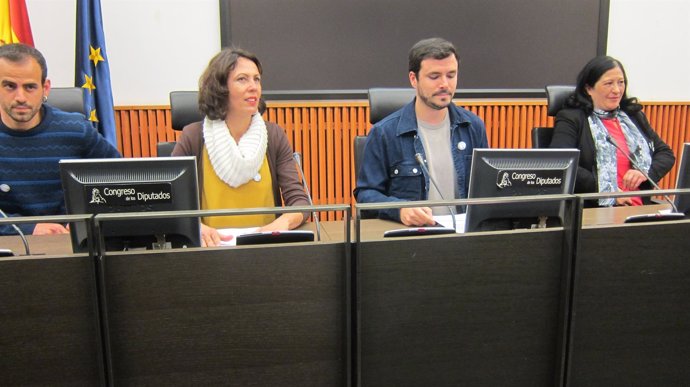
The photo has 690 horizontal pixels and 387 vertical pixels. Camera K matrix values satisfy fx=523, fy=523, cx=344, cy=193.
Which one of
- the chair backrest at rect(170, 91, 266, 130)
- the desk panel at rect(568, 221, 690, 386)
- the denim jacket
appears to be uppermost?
the chair backrest at rect(170, 91, 266, 130)

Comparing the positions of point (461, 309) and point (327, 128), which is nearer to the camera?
point (461, 309)

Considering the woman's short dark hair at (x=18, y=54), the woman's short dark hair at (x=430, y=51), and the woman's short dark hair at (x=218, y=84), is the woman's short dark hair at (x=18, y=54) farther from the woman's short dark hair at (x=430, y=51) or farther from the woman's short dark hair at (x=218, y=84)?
the woman's short dark hair at (x=430, y=51)

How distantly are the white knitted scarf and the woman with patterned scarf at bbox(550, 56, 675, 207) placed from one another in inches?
51.9

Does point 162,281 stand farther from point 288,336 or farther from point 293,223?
point 293,223

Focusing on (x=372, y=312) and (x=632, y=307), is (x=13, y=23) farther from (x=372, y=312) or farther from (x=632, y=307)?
(x=632, y=307)

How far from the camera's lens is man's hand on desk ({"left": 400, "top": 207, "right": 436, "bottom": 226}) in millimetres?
1562

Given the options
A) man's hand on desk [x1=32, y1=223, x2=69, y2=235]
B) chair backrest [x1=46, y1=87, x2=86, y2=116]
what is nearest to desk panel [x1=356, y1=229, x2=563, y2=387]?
man's hand on desk [x1=32, y1=223, x2=69, y2=235]

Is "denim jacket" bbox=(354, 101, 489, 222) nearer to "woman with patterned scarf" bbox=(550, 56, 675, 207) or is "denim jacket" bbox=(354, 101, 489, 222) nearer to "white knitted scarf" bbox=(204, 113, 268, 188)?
"white knitted scarf" bbox=(204, 113, 268, 188)

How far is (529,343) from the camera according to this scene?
1.17m

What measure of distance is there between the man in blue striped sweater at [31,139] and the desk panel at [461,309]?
1.16 meters

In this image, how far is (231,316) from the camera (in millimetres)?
1052

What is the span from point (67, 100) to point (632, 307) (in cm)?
206

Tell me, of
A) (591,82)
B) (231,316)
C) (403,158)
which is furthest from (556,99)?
(231,316)

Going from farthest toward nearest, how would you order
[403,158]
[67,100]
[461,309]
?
1. [67,100]
2. [403,158]
3. [461,309]
